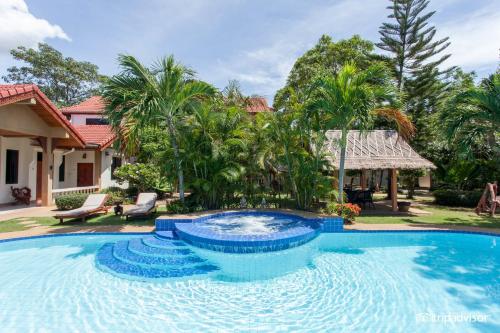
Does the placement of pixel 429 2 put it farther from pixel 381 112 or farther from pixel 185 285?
pixel 185 285

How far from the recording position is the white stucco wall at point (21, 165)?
1370cm

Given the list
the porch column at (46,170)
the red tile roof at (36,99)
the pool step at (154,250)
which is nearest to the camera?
the pool step at (154,250)

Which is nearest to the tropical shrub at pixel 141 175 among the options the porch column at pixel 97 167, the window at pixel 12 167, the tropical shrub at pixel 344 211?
the porch column at pixel 97 167

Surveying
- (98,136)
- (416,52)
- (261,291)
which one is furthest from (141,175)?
(416,52)

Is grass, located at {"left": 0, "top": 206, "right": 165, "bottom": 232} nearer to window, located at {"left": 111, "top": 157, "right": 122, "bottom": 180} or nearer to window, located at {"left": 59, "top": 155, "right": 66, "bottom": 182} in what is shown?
window, located at {"left": 59, "top": 155, "right": 66, "bottom": 182}

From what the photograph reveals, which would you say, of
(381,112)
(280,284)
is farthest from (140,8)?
(280,284)

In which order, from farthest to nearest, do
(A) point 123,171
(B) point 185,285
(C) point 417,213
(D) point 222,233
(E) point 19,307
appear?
1. (A) point 123,171
2. (C) point 417,213
3. (D) point 222,233
4. (B) point 185,285
5. (E) point 19,307

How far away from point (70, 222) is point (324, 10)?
569 inches

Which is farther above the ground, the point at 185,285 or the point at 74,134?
the point at 74,134

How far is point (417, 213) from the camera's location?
43.0 feet

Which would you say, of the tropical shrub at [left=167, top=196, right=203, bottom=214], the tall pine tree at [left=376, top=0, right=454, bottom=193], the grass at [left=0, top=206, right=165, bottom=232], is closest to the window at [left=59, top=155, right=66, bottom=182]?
the grass at [left=0, top=206, right=165, bottom=232]

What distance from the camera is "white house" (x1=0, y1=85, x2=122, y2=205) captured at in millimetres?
11641

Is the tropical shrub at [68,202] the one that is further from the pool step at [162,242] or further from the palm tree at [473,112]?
the palm tree at [473,112]

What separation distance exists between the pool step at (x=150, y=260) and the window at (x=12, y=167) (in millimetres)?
10341
